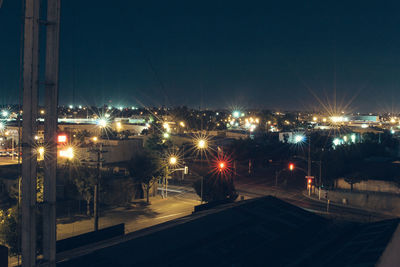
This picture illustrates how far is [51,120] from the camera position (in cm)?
650

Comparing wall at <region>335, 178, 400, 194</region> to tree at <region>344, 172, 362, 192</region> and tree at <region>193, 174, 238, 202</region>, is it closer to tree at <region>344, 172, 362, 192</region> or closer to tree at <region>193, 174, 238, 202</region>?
tree at <region>344, 172, 362, 192</region>

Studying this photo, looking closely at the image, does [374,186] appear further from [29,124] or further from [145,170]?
[29,124]

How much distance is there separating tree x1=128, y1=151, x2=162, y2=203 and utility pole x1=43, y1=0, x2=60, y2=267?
100 ft

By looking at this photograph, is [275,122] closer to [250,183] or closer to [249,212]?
[250,183]

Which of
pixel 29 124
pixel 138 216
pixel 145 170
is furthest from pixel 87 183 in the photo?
pixel 29 124

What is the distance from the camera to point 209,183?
110ft

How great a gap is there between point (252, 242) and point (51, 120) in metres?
12.3

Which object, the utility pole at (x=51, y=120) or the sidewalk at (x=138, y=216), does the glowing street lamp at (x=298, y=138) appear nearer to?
the sidewalk at (x=138, y=216)

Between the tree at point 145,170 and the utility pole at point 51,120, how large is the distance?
100 feet

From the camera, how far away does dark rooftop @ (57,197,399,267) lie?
43.6 ft

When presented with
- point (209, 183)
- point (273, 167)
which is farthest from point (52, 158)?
point (273, 167)

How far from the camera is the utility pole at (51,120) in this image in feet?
21.1

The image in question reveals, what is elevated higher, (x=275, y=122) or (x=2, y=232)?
(x=275, y=122)

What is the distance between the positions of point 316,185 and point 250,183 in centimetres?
927
